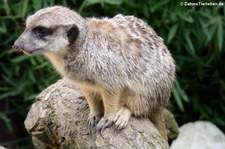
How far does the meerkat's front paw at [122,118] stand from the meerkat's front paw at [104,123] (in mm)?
27

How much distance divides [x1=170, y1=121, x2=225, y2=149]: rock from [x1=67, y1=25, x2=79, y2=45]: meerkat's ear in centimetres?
175

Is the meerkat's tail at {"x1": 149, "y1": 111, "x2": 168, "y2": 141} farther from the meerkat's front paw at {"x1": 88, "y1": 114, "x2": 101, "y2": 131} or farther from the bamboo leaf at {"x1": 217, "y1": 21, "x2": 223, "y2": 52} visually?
the bamboo leaf at {"x1": 217, "y1": 21, "x2": 223, "y2": 52}

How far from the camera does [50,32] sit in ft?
8.22

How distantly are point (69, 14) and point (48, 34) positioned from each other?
0.13 m

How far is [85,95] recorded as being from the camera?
2.76 meters

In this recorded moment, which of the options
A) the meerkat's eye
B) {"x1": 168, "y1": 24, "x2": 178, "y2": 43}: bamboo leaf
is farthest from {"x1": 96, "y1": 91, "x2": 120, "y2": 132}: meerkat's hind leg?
{"x1": 168, "y1": 24, "x2": 178, "y2": 43}: bamboo leaf

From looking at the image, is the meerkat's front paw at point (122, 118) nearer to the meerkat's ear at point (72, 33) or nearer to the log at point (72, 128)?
the log at point (72, 128)

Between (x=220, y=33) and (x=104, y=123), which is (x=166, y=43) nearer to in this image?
(x=220, y=33)

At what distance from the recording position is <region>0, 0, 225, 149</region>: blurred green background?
421cm

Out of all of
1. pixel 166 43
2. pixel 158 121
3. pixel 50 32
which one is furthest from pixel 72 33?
pixel 166 43

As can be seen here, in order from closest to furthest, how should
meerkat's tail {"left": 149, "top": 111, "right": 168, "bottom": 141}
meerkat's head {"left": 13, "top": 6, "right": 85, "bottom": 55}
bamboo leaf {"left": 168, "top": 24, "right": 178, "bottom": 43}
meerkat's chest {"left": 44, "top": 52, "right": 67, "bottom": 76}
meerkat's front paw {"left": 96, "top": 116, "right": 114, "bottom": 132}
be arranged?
meerkat's head {"left": 13, "top": 6, "right": 85, "bottom": 55} < meerkat's chest {"left": 44, "top": 52, "right": 67, "bottom": 76} < meerkat's front paw {"left": 96, "top": 116, "right": 114, "bottom": 132} < meerkat's tail {"left": 149, "top": 111, "right": 168, "bottom": 141} < bamboo leaf {"left": 168, "top": 24, "right": 178, "bottom": 43}

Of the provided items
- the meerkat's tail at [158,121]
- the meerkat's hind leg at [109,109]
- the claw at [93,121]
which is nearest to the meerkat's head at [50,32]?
the meerkat's hind leg at [109,109]

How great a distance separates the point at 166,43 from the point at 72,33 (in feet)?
6.14

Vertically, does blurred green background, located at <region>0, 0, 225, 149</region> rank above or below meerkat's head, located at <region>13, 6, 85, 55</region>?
below
